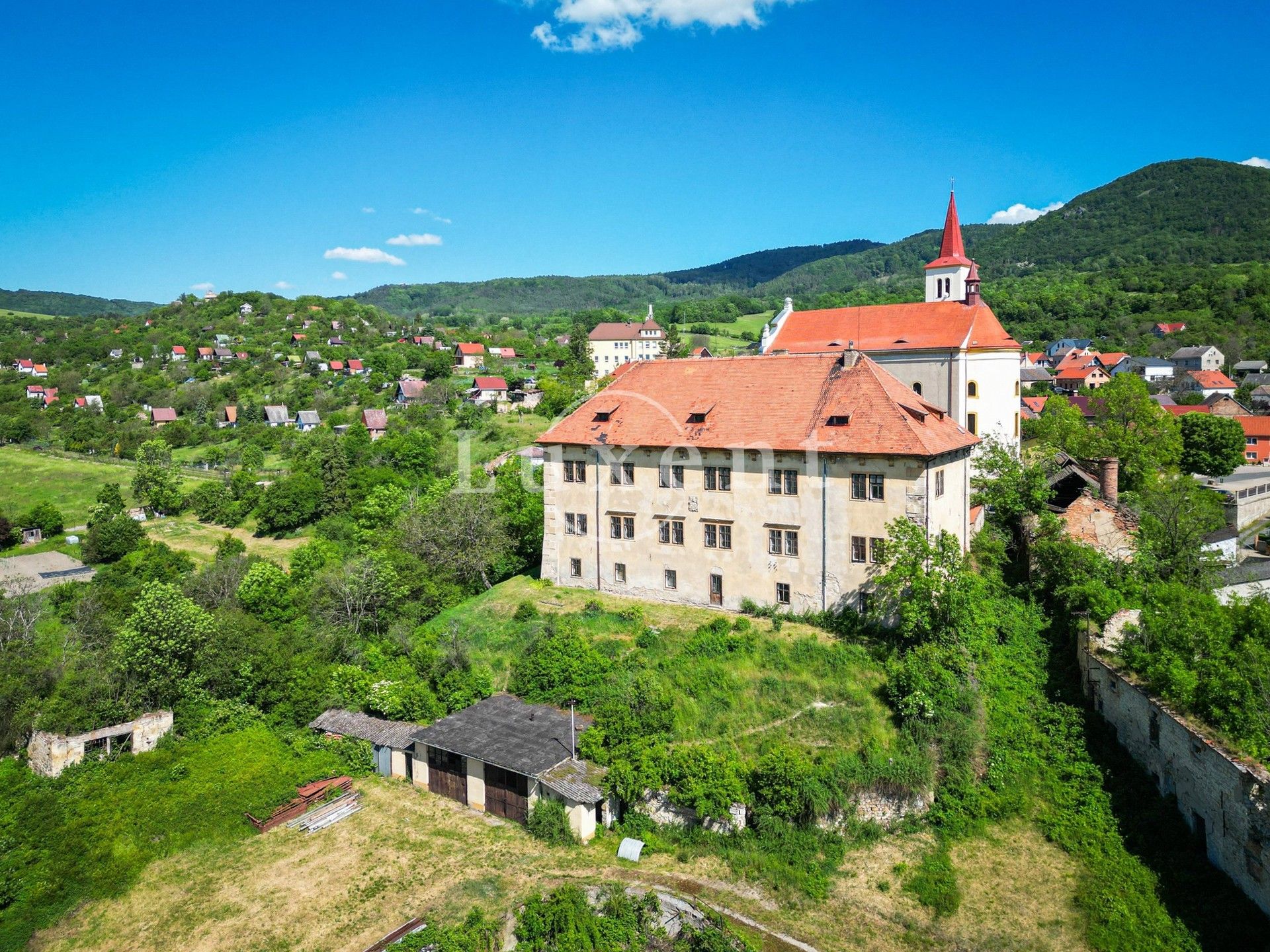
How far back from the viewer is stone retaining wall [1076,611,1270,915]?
63.7 ft

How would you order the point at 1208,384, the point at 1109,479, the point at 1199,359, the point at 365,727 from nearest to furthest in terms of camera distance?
the point at 365,727
the point at 1109,479
the point at 1208,384
the point at 1199,359

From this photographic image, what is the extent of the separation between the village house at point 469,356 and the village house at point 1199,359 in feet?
343

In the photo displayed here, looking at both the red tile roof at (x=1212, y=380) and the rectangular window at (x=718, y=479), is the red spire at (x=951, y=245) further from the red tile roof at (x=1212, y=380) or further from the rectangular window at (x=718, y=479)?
the red tile roof at (x=1212, y=380)

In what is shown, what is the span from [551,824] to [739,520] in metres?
15.0

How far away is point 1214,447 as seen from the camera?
62281 mm

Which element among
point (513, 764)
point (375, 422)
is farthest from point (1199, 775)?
point (375, 422)

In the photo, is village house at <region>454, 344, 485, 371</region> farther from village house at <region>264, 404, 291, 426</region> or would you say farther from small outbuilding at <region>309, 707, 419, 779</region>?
small outbuilding at <region>309, 707, 419, 779</region>

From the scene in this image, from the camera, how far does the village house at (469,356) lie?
13512cm

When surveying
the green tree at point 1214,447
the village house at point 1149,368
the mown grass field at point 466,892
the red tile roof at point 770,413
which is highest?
the village house at point 1149,368

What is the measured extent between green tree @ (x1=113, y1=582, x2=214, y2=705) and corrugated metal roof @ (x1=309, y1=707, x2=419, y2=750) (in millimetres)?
6276

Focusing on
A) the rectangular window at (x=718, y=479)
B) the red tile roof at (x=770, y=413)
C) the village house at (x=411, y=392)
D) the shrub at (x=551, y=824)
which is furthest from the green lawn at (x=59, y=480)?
the shrub at (x=551, y=824)

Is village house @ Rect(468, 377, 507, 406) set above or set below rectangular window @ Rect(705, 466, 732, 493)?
above

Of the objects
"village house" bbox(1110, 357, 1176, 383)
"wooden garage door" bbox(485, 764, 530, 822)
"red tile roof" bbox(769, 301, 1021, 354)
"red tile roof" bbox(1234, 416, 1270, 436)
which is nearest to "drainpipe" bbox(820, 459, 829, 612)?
"wooden garage door" bbox(485, 764, 530, 822)

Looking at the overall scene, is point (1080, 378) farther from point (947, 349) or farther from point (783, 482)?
point (783, 482)
